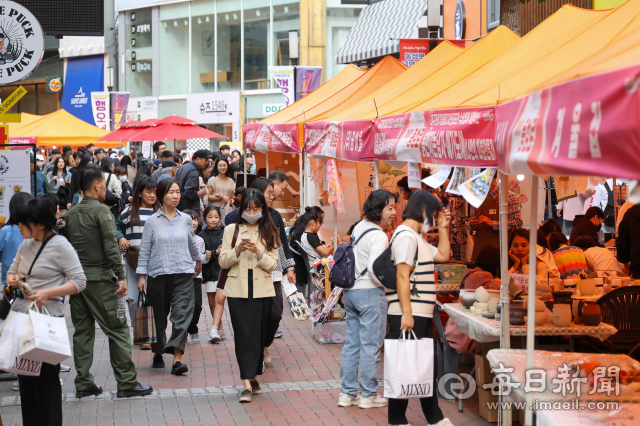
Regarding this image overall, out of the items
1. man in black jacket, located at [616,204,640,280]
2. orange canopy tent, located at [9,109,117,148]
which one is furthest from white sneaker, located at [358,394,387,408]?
orange canopy tent, located at [9,109,117,148]

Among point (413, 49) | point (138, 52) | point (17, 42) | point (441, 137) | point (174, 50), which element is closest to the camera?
point (441, 137)

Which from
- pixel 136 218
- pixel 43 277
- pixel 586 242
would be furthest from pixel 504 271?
pixel 136 218

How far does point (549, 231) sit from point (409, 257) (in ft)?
16.2

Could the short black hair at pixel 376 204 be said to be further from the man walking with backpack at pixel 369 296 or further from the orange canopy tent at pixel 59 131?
the orange canopy tent at pixel 59 131

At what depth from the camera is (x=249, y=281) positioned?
714 centimetres

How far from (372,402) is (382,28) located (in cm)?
1810

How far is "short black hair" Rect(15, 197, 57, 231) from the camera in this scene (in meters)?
5.62

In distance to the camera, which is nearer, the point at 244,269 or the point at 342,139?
the point at 244,269

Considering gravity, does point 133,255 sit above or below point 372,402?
above

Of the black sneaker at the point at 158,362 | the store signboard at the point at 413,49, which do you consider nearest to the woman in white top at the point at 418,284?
the black sneaker at the point at 158,362

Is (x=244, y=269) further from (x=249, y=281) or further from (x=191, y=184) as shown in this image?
(x=191, y=184)

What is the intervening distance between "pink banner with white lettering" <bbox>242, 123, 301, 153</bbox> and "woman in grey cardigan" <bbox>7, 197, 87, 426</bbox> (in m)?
7.01

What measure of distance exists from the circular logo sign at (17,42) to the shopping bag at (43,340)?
3472mm

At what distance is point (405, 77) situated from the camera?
10766 millimetres
